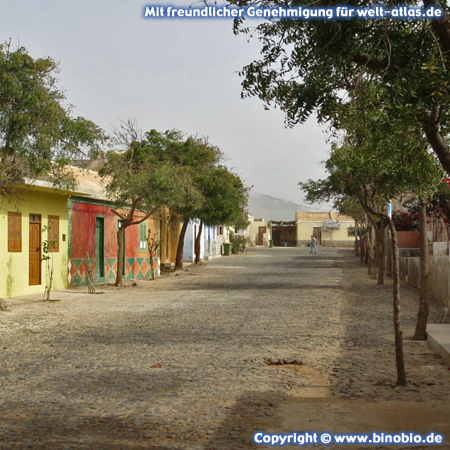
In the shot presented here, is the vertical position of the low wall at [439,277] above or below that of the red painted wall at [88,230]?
below

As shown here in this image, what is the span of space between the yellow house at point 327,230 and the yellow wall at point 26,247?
200 feet

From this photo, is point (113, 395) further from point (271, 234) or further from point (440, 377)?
point (271, 234)

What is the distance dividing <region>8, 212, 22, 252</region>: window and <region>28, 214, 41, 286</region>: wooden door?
2.50 ft

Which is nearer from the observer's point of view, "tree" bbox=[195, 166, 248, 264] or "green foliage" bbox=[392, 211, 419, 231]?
"green foliage" bbox=[392, 211, 419, 231]

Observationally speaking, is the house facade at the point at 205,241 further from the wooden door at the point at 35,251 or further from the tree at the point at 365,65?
the tree at the point at 365,65

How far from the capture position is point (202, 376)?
7934 mm

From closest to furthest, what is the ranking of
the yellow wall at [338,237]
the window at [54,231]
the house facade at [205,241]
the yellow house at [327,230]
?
the window at [54,231], the house facade at [205,241], the yellow house at [327,230], the yellow wall at [338,237]

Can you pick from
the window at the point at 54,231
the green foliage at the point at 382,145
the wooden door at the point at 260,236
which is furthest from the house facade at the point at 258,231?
the green foliage at the point at 382,145

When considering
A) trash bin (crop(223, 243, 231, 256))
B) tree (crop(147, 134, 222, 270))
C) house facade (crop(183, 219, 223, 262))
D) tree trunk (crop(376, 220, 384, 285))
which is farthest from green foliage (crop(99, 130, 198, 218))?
trash bin (crop(223, 243, 231, 256))

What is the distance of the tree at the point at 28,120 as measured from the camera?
43.9 feet

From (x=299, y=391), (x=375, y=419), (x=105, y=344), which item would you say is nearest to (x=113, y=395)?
(x=299, y=391)

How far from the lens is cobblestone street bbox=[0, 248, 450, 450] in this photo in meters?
5.76

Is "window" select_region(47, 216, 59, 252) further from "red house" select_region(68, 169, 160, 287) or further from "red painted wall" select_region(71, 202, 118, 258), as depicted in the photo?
"red painted wall" select_region(71, 202, 118, 258)

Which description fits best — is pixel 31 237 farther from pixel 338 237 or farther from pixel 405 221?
pixel 338 237
